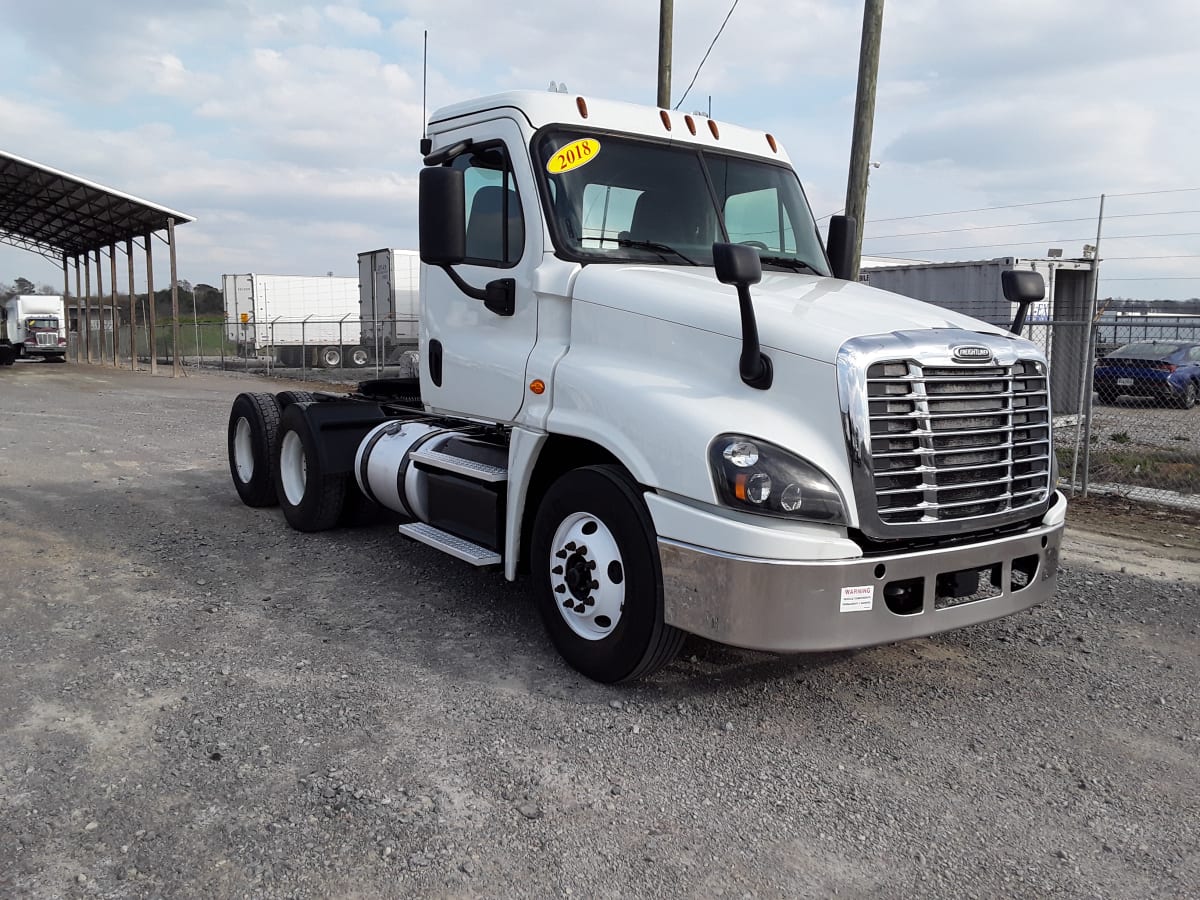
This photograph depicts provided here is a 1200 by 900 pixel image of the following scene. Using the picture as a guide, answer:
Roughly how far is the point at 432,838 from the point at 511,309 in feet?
8.89

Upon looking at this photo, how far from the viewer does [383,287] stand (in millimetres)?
30188

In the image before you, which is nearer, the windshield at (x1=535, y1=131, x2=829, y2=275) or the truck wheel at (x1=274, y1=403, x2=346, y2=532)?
the windshield at (x1=535, y1=131, x2=829, y2=275)

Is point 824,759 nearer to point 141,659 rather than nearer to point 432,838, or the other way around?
point 432,838

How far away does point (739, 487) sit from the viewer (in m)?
3.77

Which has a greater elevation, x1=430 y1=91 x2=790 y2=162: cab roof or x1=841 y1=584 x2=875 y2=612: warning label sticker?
x1=430 y1=91 x2=790 y2=162: cab roof

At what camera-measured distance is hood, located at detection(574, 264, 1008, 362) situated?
4.01 m

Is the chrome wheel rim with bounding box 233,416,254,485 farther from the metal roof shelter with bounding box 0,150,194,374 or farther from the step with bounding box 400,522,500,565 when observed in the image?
the metal roof shelter with bounding box 0,150,194,374

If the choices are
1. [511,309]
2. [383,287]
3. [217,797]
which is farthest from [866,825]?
[383,287]

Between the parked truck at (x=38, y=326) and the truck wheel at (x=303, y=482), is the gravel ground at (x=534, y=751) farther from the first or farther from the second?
the parked truck at (x=38, y=326)

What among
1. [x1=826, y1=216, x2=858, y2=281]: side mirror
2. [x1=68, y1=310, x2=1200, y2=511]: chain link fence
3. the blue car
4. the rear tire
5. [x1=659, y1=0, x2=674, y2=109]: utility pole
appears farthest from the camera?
the rear tire

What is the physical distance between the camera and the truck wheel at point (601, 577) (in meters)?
4.15

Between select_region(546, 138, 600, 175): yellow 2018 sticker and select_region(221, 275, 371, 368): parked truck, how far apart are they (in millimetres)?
30412

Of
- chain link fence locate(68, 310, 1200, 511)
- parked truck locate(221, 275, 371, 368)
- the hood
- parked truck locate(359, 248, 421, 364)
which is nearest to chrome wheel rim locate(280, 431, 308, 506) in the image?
chain link fence locate(68, 310, 1200, 511)

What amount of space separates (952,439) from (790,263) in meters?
1.73
